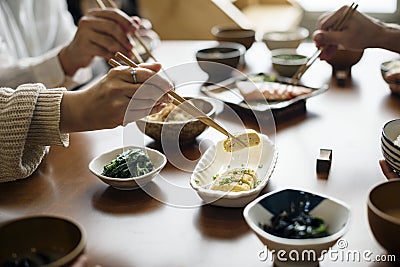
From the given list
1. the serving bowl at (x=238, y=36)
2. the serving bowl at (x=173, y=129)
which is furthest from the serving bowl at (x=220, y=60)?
the serving bowl at (x=173, y=129)

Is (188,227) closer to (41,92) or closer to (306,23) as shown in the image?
(41,92)

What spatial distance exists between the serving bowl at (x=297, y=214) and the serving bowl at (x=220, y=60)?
0.92m

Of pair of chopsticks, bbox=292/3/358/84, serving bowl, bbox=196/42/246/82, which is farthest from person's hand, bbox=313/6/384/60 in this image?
serving bowl, bbox=196/42/246/82

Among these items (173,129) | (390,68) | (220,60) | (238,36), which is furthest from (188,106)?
(238,36)

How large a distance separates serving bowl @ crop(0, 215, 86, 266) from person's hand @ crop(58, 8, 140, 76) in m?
1.05

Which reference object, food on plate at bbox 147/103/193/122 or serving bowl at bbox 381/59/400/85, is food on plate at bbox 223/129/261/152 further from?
serving bowl at bbox 381/59/400/85

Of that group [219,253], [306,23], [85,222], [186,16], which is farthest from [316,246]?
[306,23]

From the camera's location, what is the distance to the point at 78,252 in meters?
0.79

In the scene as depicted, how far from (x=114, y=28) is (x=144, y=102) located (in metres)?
0.73

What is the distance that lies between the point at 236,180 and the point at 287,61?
0.88 m

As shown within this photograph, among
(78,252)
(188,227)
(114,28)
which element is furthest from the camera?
(114,28)

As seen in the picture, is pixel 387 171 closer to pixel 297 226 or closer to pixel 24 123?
pixel 297 226

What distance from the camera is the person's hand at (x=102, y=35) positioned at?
1832mm

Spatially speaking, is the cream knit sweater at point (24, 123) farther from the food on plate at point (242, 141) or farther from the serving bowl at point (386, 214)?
the serving bowl at point (386, 214)
